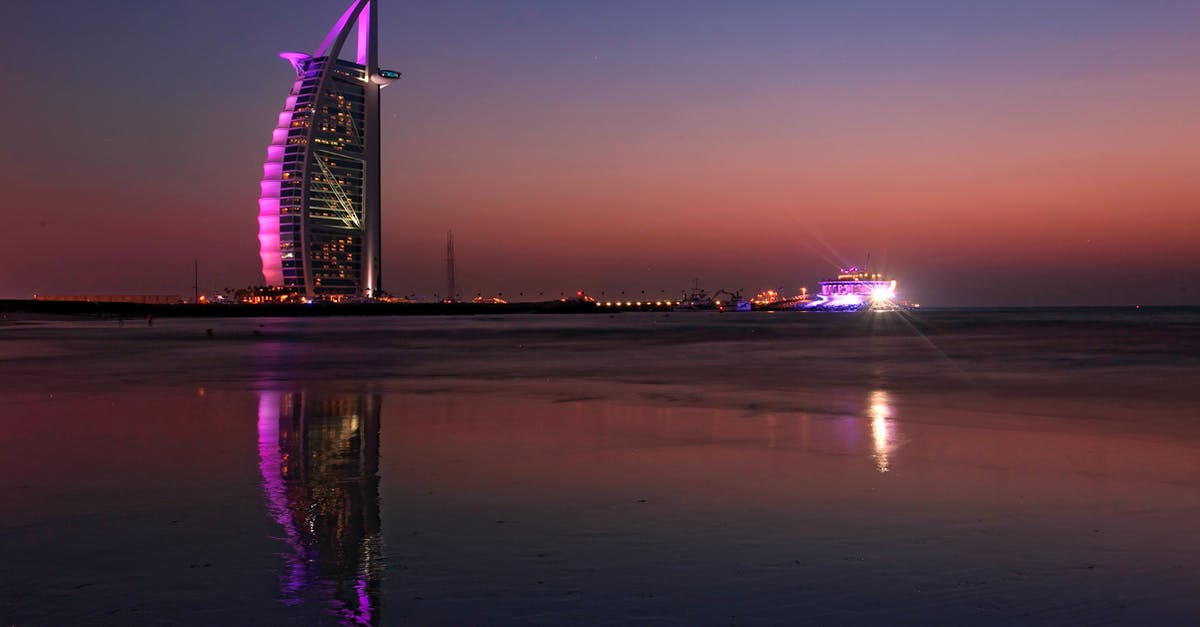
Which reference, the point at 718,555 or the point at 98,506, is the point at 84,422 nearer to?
the point at 98,506

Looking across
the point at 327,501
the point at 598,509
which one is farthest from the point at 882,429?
the point at 327,501

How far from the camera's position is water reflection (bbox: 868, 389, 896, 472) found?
14531 millimetres

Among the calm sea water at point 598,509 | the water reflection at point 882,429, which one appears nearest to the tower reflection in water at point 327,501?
the calm sea water at point 598,509

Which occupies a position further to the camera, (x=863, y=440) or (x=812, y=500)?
(x=863, y=440)

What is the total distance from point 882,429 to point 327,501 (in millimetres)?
11290

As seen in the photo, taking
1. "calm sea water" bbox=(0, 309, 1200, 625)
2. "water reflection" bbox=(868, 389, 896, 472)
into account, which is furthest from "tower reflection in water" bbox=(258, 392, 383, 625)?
"water reflection" bbox=(868, 389, 896, 472)

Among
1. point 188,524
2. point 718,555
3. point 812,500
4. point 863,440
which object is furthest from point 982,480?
point 188,524

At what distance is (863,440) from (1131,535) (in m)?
7.34

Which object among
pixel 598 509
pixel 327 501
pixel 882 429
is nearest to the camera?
pixel 598 509

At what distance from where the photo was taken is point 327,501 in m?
11.1

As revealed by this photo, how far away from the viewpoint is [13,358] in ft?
140

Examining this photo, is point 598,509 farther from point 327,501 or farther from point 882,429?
point 882,429

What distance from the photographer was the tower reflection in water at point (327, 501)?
751cm

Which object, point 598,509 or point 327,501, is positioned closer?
point 598,509
